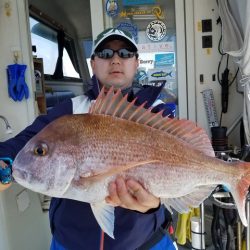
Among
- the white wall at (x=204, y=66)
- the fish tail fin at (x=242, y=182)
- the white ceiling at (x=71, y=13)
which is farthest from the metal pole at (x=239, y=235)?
the white ceiling at (x=71, y=13)

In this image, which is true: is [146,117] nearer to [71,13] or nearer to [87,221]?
[87,221]

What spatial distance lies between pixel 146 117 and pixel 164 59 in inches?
97.2

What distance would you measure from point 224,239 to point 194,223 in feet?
1.06

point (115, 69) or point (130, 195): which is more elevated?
point (115, 69)

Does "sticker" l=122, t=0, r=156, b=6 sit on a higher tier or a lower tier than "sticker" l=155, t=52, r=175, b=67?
higher

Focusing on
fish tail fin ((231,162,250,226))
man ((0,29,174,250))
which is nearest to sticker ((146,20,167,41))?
man ((0,29,174,250))

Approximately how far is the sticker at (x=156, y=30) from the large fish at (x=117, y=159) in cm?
246

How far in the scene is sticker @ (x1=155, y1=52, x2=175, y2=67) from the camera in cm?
342

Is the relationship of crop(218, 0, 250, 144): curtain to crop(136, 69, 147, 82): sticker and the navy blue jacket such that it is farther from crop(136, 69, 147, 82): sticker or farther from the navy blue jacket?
the navy blue jacket

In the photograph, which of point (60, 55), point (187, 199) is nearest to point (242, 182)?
point (187, 199)

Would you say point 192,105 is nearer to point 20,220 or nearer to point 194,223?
point 194,223

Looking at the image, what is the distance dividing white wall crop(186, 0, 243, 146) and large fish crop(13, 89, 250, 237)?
2.26 meters

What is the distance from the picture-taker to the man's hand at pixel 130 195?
102cm

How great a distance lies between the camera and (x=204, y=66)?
333 centimetres
